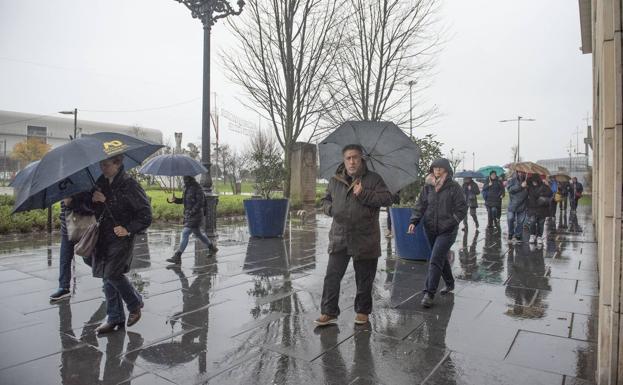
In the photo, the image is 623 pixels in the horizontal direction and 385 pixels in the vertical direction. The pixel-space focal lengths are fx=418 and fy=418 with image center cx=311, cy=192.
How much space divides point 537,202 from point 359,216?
24.8ft

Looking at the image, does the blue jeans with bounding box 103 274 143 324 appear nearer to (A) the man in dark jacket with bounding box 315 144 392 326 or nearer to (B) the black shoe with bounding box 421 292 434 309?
(A) the man in dark jacket with bounding box 315 144 392 326

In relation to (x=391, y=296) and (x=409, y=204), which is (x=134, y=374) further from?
(x=409, y=204)

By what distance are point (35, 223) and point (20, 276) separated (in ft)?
17.0

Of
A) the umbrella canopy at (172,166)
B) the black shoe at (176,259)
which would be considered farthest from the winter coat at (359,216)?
the umbrella canopy at (172,166)

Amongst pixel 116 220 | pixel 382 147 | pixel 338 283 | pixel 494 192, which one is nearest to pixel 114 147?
pixel 116 220

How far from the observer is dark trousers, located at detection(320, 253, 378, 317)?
4.16 m

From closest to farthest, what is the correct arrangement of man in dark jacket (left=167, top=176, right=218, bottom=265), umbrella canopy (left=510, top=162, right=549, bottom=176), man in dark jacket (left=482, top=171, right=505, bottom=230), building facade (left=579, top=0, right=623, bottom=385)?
building facade (left=579, top=0, right=623, bottom=385) → man in dark jacket (left=167, top=176, right=218, bottom=265) → umbrella canopy (left=510, top=162, right=549, bottom=176) → man in dark jacket (left=482, top=171, right=505, bottom=230)

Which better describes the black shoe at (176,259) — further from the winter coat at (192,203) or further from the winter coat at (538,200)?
the winter coat at (538,200)

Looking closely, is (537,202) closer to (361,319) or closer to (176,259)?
(361,319)

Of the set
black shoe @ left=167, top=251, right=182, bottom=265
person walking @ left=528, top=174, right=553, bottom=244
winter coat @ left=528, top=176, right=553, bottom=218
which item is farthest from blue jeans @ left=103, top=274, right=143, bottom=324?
winter coat @ left=528, top=176, right=553, bottom=218

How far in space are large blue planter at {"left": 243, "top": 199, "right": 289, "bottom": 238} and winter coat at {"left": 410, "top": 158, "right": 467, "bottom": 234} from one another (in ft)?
17.8

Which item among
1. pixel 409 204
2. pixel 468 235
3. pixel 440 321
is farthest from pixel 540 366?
pixel 468 235

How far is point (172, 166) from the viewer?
7293 mm

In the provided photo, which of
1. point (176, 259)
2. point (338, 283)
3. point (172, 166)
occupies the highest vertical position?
point (172, 166)
